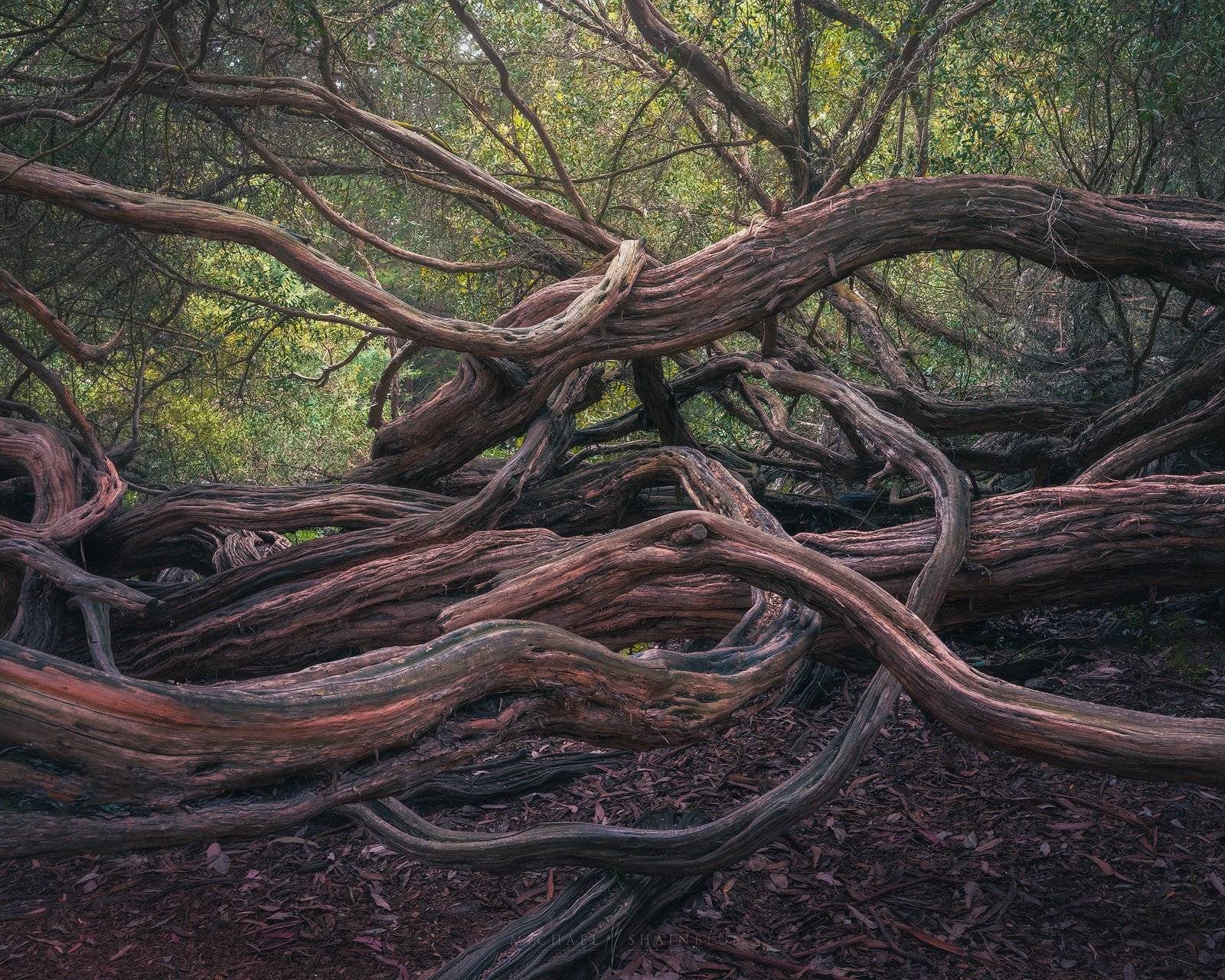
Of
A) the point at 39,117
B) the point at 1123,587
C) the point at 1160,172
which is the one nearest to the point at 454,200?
the point at 39,117

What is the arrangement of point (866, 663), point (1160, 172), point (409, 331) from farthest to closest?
point (1160, 172) → point (866, 663) → point (409, 331)

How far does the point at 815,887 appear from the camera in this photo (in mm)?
3598

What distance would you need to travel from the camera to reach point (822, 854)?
12.5ft

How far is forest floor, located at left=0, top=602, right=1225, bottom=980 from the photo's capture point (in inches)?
124

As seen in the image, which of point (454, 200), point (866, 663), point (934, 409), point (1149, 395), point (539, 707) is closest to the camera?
point (539, 707)

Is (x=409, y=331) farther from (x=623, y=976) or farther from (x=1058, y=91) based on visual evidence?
(x=1058, y=91)

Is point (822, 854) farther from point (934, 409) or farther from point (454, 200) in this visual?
point (454, 200)

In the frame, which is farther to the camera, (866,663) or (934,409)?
(934,409)

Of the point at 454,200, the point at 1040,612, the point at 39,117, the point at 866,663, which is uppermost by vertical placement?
the point at 39,117

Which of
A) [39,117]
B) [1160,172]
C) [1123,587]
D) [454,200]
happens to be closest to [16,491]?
[39,117]

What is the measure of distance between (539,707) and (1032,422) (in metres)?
3.89

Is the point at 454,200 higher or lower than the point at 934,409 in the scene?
higher

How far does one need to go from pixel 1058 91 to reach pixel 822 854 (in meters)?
4.28

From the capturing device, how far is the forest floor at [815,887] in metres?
3.16
